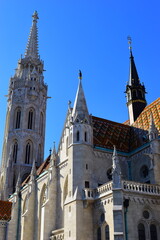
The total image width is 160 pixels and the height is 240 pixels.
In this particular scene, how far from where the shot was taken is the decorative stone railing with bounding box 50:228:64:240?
2717 cm

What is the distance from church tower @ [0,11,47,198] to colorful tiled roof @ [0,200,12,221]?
5.40m

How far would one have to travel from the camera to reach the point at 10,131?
53375mm

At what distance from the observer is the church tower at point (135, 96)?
41344 mm

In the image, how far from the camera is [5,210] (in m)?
41.7

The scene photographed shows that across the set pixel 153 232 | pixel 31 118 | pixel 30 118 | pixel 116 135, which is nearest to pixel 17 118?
pixel 30 118

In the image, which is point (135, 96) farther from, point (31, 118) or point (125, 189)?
point (125, 189)

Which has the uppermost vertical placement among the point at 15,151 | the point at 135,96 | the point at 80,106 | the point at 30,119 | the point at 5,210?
the point at 30,119

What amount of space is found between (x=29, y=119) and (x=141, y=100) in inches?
846

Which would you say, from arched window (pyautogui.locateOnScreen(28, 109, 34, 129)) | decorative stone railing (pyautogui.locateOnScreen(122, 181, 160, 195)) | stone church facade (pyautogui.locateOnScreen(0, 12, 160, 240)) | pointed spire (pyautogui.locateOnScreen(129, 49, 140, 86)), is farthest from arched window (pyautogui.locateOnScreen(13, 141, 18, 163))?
decorative stone railing (pyautogui.locateOnScreen(122, 181, 160, 195))

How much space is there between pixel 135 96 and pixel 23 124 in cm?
2096

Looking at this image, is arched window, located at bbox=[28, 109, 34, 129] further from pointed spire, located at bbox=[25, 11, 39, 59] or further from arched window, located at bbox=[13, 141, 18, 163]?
pointed spire, located at bbox=[25, 11, 39, 59]

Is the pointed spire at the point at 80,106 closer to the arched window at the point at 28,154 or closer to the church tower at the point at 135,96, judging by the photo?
the church tower at the point at 135,96

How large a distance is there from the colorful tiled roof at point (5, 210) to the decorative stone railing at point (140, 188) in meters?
22.9

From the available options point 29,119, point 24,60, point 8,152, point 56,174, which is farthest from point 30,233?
point 24,60
